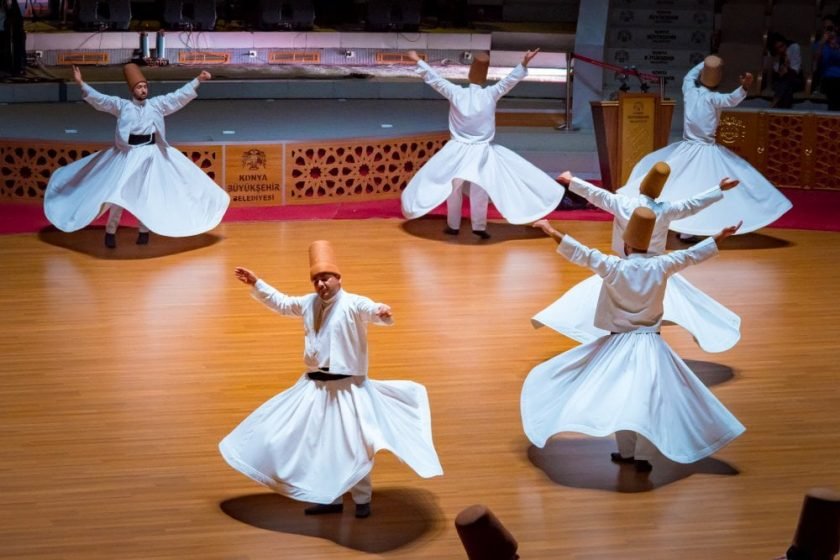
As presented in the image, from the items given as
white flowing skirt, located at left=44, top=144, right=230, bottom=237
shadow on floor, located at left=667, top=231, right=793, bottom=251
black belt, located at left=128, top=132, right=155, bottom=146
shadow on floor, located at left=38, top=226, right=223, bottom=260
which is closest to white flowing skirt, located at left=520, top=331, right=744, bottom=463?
shadow on floor, located at left=667, top=231, right=793, bottom=251

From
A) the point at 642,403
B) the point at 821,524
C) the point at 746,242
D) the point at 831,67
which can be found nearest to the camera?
the point at 821,524

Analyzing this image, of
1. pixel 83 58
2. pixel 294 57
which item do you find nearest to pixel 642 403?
pixel 294 57

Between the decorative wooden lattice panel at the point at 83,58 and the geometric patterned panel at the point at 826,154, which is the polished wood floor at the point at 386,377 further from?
the decorative wooden lattice panel at the point at 83,58

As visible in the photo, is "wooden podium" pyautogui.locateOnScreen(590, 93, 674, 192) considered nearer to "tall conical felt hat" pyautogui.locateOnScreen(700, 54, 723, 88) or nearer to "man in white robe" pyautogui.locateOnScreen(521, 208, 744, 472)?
"tall conical felt hat" pyautogui.locateOnScreen(700, 54, 723, 88)

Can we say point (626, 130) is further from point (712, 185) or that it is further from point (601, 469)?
point (601, 469)

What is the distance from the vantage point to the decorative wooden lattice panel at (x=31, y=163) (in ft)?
40.0

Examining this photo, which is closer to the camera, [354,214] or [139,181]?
[139,181]

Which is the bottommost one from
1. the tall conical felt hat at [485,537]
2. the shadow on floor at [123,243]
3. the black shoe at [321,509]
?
the black shoe at [321,509]

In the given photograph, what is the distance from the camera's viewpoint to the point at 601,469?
7.10 meters

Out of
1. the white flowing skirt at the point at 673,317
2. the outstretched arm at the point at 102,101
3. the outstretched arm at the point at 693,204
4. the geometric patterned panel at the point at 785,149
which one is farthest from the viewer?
the geometric patterned panel at the point at 785,149

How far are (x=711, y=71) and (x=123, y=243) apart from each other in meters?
5.06

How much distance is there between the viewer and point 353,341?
6.25 metres

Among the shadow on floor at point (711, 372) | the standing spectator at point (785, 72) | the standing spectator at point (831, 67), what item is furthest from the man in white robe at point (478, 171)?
the standing spectator at point (831, 67)

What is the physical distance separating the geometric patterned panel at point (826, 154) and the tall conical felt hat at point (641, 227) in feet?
24.0
